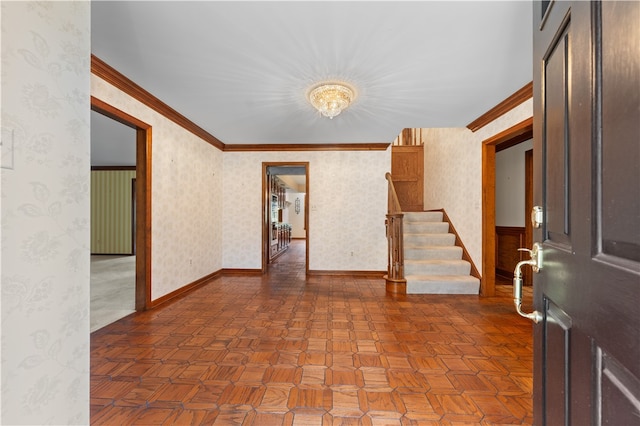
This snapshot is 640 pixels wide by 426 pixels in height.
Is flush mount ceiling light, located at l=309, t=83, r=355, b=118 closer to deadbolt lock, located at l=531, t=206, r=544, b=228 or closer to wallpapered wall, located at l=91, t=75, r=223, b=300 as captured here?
wallpapered wall, located at l=91, t=75, r=223, b=300

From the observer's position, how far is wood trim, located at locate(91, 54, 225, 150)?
91.7 inches

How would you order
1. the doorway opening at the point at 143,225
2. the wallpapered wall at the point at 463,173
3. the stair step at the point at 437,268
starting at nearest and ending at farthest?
the doorway opening at the point at 143,225 → the wallpapered wall at the point at 463,173 → the stair step at the point at 437,268

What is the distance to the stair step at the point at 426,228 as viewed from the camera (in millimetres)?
4972

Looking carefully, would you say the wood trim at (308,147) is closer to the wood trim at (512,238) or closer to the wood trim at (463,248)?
the wood trim at (463,248)

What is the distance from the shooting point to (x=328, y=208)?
16.3 feet

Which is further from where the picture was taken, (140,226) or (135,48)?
(140,226)

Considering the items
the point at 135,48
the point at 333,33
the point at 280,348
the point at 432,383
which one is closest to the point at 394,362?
the point at 432,383

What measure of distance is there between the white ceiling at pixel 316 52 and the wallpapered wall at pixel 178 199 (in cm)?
29

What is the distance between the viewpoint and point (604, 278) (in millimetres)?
584

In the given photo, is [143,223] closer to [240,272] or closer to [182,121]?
[182,121]

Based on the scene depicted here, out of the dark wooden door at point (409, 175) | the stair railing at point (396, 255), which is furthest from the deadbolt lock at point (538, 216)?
the dark wooden door at point (409, 175)

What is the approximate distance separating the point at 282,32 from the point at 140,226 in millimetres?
2461

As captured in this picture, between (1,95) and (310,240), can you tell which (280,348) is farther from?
(310,240)

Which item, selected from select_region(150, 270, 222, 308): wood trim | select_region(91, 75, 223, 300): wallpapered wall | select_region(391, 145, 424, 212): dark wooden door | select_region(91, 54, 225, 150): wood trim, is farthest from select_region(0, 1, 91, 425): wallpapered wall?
select_region(391, 145, 424, 212): dark wooden door
